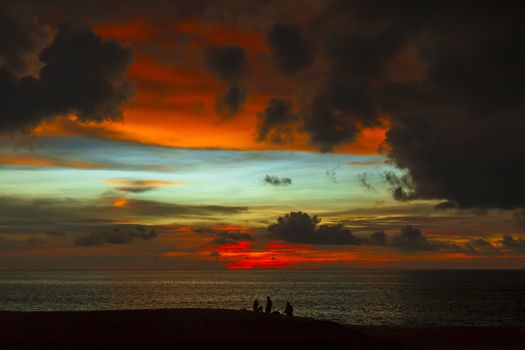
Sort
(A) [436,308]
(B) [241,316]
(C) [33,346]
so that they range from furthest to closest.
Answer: (A) [436,308] → (B) [241,316] → (C) [33,346]

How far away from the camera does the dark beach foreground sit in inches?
1180

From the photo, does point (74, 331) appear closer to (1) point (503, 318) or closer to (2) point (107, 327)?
(2) point (107, 327)

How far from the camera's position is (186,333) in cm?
3216

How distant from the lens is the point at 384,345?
32188mm

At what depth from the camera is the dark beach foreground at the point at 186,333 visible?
29984 mm

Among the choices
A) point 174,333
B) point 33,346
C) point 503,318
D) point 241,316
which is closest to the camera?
point 33,346

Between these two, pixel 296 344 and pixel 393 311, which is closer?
pixel 296 344

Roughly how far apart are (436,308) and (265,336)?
84054mm

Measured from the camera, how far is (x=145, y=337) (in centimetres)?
3131

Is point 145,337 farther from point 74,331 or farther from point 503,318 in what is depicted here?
point 503,318

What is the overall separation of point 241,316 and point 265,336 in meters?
5.97

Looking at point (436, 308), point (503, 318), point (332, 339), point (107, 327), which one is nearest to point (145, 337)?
point (107, 327)

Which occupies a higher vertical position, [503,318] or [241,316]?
[241,316]

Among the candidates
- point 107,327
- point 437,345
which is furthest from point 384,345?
point 107,327
